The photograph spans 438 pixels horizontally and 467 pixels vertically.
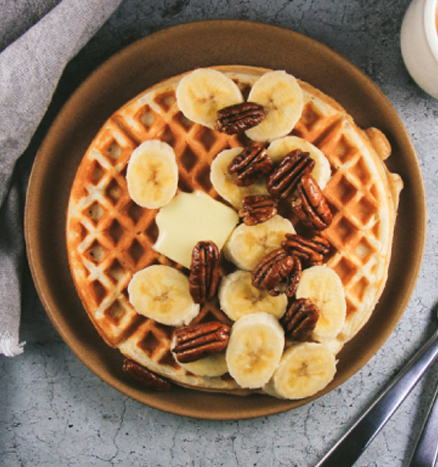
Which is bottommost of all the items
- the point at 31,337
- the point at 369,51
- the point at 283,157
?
the point at 31,337

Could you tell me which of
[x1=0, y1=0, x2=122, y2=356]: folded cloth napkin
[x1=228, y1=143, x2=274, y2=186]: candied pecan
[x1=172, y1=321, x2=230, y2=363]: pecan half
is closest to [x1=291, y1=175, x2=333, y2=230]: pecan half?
[x1=228, y1=143, x2=274, y2=186]: candied pecan

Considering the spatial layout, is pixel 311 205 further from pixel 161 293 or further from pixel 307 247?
pixel 161 293

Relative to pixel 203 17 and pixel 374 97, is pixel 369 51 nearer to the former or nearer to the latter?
pixel 374 97

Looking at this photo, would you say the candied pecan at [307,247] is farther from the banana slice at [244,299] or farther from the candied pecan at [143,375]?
the candied pecan at [143,375]

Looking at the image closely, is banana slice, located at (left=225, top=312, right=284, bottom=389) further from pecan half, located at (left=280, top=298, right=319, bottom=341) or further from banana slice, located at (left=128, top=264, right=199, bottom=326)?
banana slice, located at (left=128, top=264, right=199, bottom=326)

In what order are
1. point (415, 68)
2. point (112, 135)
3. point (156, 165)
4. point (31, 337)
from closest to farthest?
point (156, 165)
point (112, 135)
point (415, 68)
point (31, 337)

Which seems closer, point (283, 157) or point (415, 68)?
point (283, 157)

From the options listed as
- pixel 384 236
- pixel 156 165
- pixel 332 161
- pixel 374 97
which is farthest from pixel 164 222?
pixel 374 97

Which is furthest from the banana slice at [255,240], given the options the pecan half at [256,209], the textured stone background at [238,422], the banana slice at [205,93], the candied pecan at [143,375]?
the textured stone background at [238,422]
